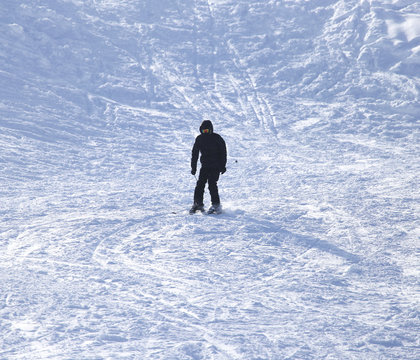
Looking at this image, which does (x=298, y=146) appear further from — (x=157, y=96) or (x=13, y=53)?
(x=13, y=53)

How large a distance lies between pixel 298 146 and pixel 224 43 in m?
7.98

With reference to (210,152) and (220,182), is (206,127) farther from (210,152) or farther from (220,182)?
(220,182)

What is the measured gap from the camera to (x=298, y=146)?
47.7ft

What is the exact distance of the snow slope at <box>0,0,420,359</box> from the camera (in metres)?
5.00

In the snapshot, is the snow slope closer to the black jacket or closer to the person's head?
the black jacket

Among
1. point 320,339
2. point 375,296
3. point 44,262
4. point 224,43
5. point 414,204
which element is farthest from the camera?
point 224,43

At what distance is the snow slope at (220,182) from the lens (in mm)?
4996

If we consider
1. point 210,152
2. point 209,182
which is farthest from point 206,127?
point 209,182

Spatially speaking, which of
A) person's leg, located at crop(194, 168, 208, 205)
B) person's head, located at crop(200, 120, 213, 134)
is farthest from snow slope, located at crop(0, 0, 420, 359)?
person's head, located at crop(200, 120, 213, 134)

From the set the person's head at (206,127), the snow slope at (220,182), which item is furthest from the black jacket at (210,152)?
the snow slope at (220,182)

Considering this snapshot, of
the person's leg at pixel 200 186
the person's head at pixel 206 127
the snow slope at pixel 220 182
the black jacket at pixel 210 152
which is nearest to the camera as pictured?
the snow slope at pixel 220 182

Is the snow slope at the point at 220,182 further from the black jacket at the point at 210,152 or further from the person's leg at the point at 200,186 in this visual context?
the black jacket at the point at 210,152

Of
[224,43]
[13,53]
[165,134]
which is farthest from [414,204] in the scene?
[13,53]

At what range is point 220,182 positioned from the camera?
38.9 feet
